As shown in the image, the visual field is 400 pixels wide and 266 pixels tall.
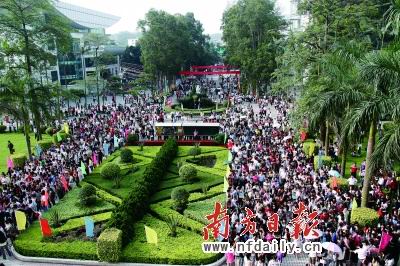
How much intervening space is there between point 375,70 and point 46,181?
1555 cm

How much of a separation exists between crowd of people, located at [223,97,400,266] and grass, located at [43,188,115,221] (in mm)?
5714

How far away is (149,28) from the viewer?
49.2 m

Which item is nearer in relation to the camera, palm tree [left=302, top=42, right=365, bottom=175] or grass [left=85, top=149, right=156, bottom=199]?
palm tree [left=302, top=42, right=365, bottom=175]

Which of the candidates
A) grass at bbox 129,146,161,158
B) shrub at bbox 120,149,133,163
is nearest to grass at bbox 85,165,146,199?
shrub at bbox 120,149,133,163

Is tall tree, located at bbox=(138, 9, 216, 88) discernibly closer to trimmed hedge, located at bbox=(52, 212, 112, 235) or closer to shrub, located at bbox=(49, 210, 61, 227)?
trimmed hedge, located at bbox=(52, 212, 112, 235)

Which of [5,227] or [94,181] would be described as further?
[94,181]

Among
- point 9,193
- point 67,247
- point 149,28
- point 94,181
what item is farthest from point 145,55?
point 67,247

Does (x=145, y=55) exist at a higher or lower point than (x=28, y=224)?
higher

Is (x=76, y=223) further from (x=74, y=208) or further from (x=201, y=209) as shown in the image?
(x=201, y=209)

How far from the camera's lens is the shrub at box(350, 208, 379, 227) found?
580 inches

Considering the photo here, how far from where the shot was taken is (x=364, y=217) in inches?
581

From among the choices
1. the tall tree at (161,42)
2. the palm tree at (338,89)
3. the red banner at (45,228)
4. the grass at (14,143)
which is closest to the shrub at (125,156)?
the grass at (14,143)

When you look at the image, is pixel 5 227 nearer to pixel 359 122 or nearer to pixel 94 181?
pixel 94 181

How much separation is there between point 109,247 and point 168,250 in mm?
2047
